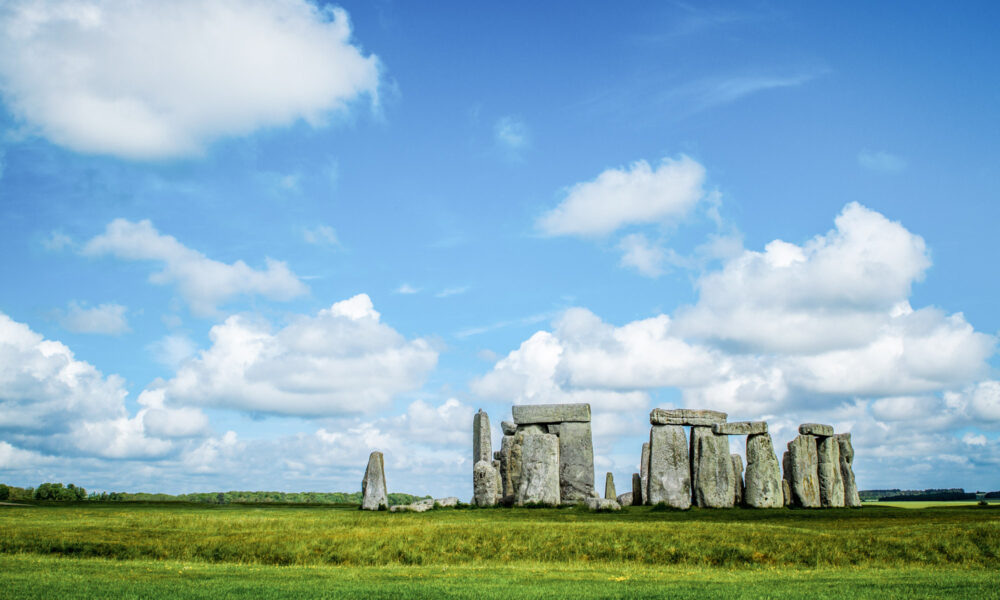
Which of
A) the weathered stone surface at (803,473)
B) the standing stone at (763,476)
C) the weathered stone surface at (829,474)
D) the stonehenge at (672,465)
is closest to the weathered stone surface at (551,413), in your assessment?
the stonehenge at (672,465)

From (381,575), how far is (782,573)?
22.9ft

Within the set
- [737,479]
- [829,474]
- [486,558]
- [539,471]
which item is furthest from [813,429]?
[486,558]

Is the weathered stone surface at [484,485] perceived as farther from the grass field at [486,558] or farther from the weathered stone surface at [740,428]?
the weathered stone surface at [740,428]

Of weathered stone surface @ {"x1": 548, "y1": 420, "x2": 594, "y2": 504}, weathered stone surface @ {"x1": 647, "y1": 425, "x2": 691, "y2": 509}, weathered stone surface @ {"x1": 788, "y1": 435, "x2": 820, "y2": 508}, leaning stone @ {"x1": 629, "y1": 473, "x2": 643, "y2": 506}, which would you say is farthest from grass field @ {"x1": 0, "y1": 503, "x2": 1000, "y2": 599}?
leaning stone @ {"x1": 629, "y1": 473, "x2": 643, "y2": 506}

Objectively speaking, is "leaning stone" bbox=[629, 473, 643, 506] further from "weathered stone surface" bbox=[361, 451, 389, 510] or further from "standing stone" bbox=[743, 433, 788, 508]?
"weathered stone surface" bbox=[361, 451, 389, 510]

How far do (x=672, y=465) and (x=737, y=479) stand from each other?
3581mm

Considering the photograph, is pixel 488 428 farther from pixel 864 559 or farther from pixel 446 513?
pixel 864 559

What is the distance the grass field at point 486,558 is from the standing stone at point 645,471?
23.9 feet

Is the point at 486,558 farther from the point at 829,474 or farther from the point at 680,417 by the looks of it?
the point at 829,474

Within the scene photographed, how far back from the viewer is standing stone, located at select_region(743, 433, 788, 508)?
28469 millimetres

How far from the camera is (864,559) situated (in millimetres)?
15781

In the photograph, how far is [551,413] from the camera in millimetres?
30406

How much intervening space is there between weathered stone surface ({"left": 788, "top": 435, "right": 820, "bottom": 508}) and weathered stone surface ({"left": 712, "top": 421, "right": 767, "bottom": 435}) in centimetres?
239

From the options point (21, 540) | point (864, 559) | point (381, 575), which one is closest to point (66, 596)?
point (381, 575)
